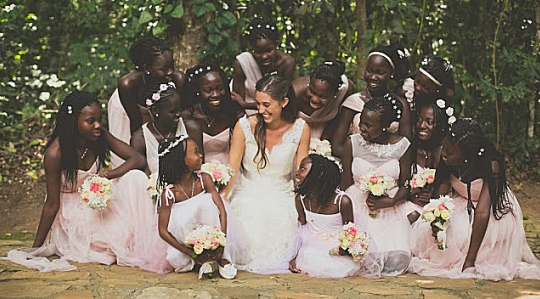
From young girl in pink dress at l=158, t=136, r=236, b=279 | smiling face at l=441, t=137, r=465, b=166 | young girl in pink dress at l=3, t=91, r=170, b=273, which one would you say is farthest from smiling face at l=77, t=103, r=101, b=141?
smiling face at l=441, t=137, r=465, b=166

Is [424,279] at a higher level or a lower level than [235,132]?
lower

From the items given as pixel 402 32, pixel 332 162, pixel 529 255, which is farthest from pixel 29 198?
pixel 529 255

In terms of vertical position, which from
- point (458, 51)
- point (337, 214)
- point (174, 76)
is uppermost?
point (458, 51)

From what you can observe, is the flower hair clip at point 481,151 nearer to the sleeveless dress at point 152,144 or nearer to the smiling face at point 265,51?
the smiling face at point 265,51

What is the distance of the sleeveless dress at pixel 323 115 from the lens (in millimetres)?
6027

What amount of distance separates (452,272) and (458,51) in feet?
12.8

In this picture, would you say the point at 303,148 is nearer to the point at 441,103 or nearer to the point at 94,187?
the point at 441,103

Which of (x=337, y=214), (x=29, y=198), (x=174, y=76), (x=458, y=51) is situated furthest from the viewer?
(x=458, y=51)

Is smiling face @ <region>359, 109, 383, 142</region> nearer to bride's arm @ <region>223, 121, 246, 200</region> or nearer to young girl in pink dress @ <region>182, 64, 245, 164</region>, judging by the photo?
bride's arm @ <region>223, 121, 246, 200</region>

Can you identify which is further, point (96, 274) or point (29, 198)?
point (29, 198)

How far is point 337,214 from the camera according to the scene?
5.06m

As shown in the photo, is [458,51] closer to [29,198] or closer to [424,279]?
[424,279]

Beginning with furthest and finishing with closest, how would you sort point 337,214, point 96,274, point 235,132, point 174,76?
point 174,76
point 235,132
point 337,214
point 96,274

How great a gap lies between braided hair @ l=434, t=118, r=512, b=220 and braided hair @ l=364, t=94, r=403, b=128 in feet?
1.71
